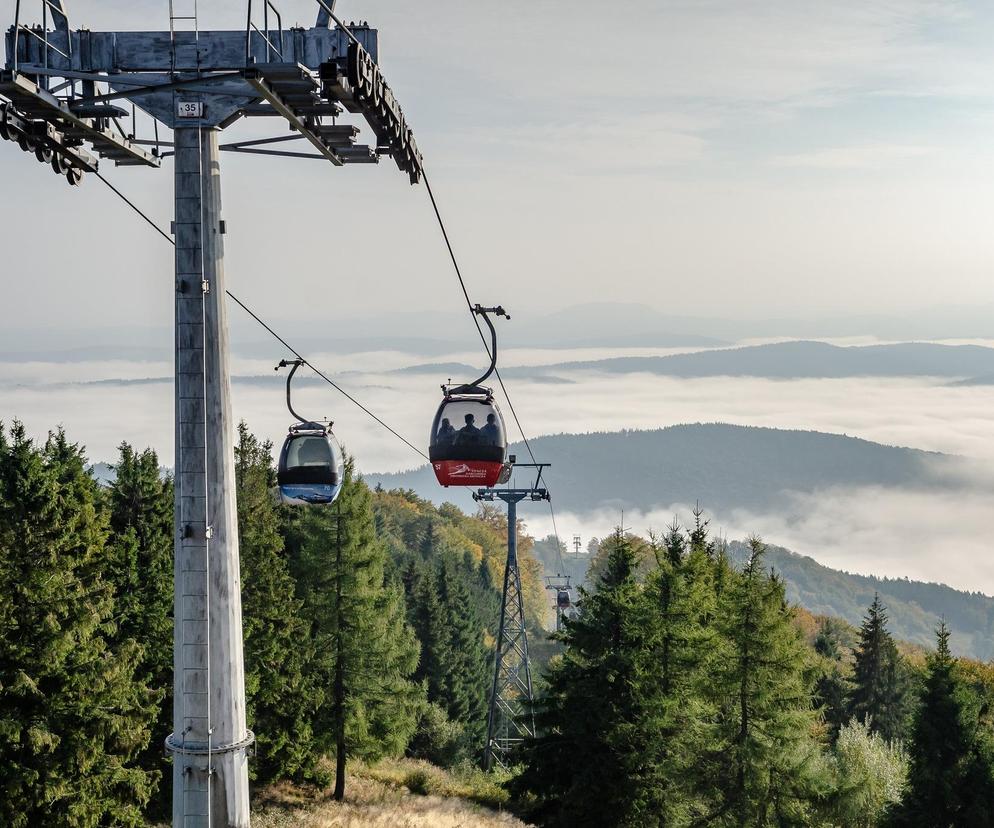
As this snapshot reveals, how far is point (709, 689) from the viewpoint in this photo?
27.5 meters

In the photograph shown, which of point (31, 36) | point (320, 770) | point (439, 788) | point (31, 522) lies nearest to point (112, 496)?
point (31, 522)

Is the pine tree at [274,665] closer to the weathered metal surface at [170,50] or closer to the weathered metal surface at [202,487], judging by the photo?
the weathered metal surface at [202,487]

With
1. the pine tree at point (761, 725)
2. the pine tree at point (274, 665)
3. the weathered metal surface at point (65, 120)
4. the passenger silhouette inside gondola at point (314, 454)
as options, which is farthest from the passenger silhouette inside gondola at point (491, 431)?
the pine tree at point (274, 665)

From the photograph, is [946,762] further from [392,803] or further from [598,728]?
[392,803]

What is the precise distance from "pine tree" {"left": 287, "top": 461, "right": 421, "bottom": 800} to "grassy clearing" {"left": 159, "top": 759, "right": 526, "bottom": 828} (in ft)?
5.08

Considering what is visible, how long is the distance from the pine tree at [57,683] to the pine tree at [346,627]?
38.8ft

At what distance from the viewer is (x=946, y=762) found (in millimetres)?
32500

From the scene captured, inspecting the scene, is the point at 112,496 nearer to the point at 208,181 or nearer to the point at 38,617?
the point at 38,617

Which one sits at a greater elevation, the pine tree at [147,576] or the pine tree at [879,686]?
the pine tree at [147,576]

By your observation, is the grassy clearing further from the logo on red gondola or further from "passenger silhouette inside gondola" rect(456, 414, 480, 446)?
"passenger silhouette inside gondola" rect(456, 414, 480, 446)

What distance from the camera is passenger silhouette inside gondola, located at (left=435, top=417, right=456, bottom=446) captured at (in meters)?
19.7

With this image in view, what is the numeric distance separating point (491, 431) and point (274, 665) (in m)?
19.4

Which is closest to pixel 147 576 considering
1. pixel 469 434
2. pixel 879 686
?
pixel 469 434

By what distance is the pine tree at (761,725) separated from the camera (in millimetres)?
26250
